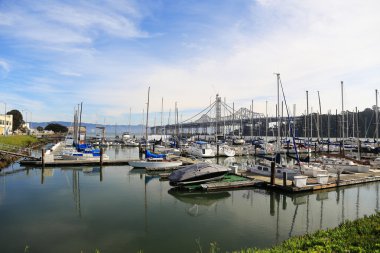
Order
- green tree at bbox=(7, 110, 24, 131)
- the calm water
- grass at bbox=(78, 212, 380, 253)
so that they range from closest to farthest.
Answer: grass at bbox=(78, 212, 380, 253) → the calm water → green tree at bbox=(7, 110, 24, 131)

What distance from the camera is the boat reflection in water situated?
1786 cm

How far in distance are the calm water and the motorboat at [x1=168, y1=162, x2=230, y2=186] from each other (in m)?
1.10

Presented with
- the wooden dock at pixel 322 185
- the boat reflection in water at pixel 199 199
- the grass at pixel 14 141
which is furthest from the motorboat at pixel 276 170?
the grass at pixel 14 141

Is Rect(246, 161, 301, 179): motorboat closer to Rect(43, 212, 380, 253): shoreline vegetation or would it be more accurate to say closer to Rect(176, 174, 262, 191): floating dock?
Rect(176, 174, 262, 191): floating dock

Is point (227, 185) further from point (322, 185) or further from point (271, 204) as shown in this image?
point (322, 185)

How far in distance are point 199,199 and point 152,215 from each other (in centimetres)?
467

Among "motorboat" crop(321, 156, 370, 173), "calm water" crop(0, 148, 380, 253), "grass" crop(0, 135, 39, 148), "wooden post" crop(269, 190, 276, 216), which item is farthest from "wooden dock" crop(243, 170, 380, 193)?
"grass" crop(0, 135, 39, 148)

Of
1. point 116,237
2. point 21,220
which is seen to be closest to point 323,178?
point 116,237

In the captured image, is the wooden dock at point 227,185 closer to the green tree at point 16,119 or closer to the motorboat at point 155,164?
the motorboat at point 155,164

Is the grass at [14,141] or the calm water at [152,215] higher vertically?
the grass at [14,141]

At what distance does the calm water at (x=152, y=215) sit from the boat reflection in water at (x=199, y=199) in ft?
0.20

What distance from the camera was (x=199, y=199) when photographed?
20.3 m

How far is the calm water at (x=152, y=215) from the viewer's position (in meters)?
12.6

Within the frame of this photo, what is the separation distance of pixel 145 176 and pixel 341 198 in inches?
677
